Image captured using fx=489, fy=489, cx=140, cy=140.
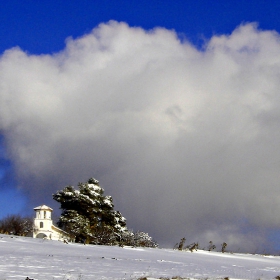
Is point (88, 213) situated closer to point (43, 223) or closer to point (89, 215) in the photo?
point (89, 215)

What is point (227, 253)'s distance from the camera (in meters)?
36.5

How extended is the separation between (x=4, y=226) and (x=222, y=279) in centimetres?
3892

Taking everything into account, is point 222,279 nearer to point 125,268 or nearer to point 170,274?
point 170,274

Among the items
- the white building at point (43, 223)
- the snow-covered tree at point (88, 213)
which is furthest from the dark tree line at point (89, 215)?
the white building at point (43, 223)

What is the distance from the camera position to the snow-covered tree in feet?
163

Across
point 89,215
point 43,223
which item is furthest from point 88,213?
point 43,223

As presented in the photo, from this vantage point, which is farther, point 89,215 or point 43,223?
point 43,223

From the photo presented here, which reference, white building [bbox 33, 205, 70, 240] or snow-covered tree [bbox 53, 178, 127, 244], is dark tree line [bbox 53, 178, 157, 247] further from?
white building [bbox 33, 205, 70, 240]

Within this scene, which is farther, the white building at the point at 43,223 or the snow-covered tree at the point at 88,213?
the white building at the point at 43,223

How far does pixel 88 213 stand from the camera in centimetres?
5244

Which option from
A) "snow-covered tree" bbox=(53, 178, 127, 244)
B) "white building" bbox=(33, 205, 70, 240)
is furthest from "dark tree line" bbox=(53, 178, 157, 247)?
"white building" bbox=(33, 205, 70, 240)

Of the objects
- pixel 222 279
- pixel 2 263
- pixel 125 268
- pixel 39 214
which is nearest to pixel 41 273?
pixel 2 263

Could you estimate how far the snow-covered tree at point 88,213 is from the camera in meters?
49.7

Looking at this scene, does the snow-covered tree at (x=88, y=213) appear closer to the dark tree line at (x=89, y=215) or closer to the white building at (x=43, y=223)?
the dark tree line at (x=89, y=215)
